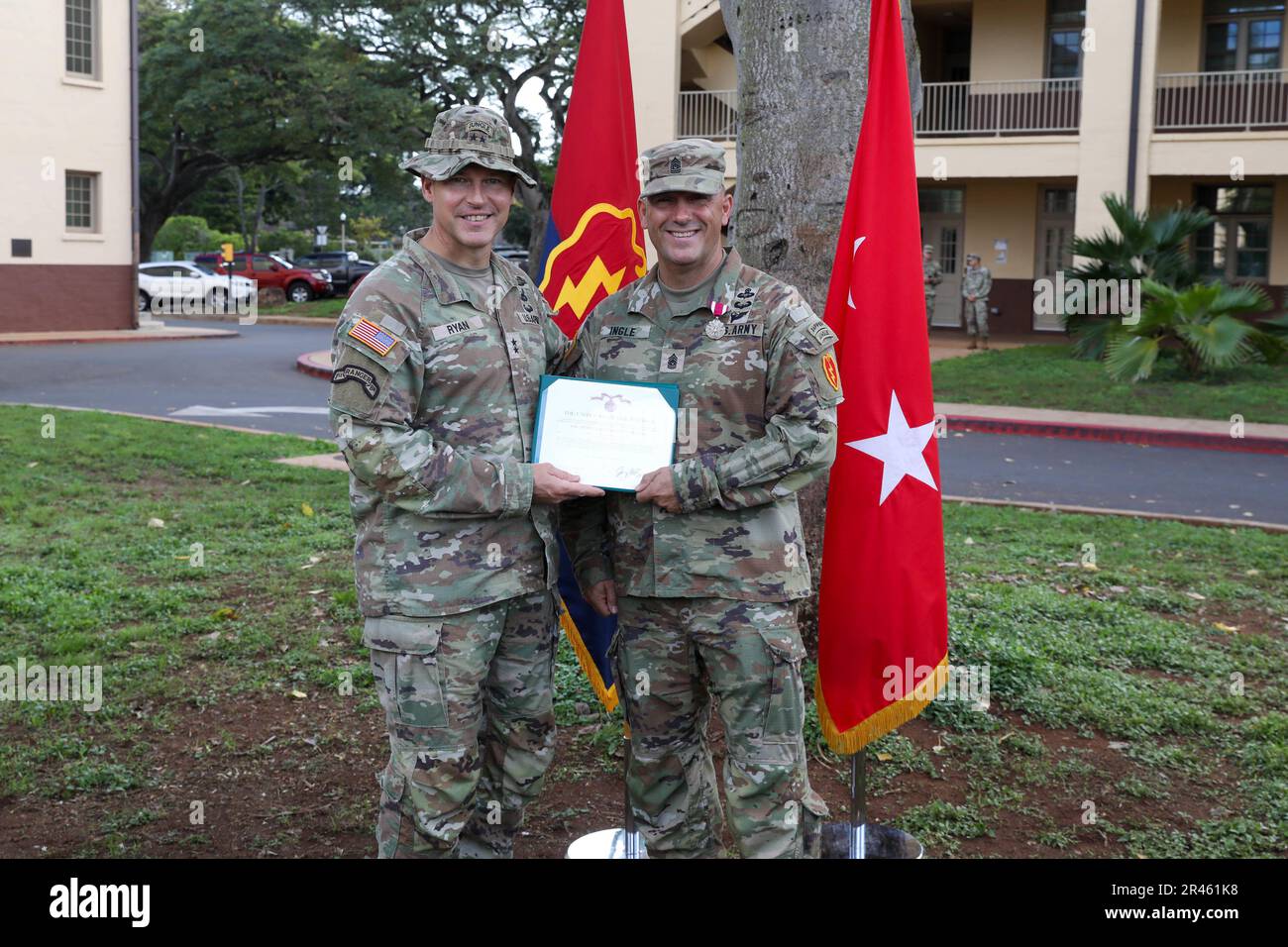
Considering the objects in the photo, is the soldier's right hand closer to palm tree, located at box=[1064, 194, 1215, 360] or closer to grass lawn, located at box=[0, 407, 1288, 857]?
grass lawn, located at box=[0, 407, 1288, 857]

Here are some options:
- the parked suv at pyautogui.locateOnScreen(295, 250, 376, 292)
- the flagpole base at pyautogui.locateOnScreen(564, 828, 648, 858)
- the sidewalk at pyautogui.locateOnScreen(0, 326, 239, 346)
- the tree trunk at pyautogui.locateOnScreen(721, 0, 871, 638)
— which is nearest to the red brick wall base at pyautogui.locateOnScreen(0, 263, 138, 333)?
the sidewalk at pyautogui.locateOnScreen(0, 326, 239, 346)

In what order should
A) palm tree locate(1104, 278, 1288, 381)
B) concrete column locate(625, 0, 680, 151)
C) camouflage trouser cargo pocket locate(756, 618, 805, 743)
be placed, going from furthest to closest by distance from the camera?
concrete column locate(625, 0, 680, 151) → palm tree locate(1104, 278, 1288, 381) → camouflage trouser cargo pocket locate(756, 618, 805, 743)

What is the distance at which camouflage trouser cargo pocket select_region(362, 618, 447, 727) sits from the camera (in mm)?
3355

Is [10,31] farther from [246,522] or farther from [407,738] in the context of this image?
[407,738]

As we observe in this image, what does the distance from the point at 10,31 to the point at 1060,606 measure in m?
24.0

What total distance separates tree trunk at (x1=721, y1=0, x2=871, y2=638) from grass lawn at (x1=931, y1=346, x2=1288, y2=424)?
12.1 meters

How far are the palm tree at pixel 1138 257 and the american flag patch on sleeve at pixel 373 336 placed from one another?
56.9 ft

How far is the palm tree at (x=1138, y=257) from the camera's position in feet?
62.7

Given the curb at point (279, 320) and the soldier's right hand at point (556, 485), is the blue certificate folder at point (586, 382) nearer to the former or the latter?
the soldier's right hand at point (556, 485)

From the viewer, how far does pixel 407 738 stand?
3377 millimetres

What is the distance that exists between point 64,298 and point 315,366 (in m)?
9.14

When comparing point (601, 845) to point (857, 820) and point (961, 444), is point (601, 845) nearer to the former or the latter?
point (857, 820)

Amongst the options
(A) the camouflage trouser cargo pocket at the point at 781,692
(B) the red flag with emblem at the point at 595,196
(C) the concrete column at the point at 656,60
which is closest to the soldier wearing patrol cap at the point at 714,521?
(A) the camouflage trouser cargo pocket at the point at 781,692

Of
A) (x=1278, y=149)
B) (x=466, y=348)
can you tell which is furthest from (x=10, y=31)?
(x=466, y=348)
